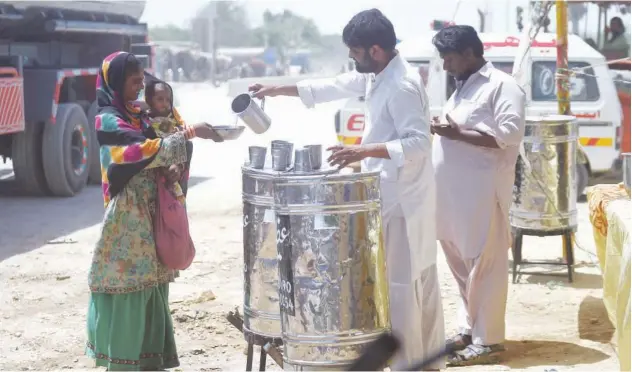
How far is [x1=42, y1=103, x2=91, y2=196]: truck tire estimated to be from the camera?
456 inches

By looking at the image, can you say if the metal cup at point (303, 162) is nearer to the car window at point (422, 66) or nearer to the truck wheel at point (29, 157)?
the car window at point (422, 66)

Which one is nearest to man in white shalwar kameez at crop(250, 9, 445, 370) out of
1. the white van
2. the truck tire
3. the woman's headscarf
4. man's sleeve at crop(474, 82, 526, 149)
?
man's sleeve at crop(474, 82, 526, 149)

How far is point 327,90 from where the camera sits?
501cm

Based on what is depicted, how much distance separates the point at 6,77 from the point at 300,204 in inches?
301

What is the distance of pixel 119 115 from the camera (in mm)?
4559

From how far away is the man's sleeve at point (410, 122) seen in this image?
4.29 m

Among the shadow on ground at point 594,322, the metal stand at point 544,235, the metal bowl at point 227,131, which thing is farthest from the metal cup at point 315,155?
the metal stand at point 544,235

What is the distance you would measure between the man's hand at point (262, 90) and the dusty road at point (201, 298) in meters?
0.20

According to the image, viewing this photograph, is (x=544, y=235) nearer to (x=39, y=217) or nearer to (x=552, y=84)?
(x=552, y=84)

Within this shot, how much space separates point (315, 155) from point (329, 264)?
0.55 meters

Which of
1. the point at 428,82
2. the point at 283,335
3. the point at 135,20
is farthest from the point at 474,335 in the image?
the point at 135,20

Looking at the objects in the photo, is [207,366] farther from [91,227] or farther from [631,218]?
[91,227]

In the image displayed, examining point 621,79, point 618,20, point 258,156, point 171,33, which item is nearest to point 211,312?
point 258,156

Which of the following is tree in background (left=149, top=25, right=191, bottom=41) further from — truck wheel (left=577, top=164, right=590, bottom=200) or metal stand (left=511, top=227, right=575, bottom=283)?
metal stand (left=511, top=227, right=575, bottom=283)
